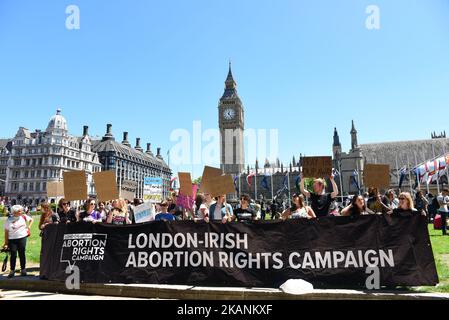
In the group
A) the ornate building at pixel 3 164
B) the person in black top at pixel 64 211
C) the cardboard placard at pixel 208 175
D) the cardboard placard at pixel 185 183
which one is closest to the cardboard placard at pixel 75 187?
the person in black top at pixel 64 211

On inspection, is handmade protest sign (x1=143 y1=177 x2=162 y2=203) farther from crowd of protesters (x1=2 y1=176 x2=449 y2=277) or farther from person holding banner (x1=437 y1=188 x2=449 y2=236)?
person holding banner (x1=437 y1=188 x2=449 y2=236)

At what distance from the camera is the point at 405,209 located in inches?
279

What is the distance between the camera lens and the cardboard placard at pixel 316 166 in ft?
27.0

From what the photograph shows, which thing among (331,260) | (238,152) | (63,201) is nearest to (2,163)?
(238,152)

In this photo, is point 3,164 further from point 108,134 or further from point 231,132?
point 231,132

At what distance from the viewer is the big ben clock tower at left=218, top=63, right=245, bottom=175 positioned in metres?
132

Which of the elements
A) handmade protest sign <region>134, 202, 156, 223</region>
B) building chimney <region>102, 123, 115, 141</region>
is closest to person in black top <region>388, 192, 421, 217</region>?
handmade protest sign <region>134, 202, 156, 223</region>

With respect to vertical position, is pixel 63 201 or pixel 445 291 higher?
pixel 63 201

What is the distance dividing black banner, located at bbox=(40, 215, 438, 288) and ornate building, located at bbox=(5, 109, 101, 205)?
87384mm

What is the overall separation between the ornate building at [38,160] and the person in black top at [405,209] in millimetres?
90921

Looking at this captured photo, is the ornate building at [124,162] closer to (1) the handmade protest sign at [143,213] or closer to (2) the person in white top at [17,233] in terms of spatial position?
(2) the person in white top at [17,233]

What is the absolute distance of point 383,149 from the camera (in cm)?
10219

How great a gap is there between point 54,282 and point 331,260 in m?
6.35
